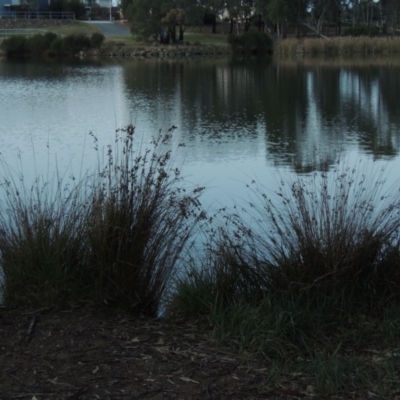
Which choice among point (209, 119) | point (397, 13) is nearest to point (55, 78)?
point (209, 119)

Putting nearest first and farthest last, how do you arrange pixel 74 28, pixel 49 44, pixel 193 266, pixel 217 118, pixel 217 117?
pixel 193 266 < pixel 217 118 < pixel 217 117 < pixel 49 44 < pixel 74 28

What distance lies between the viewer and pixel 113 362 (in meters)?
4.23

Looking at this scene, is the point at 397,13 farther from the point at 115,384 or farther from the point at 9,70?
the point at 115,384

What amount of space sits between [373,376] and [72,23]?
206ft

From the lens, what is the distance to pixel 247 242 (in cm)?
569

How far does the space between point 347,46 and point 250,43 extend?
7592 millimetres

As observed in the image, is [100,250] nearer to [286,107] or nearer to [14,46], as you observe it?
[286,107]

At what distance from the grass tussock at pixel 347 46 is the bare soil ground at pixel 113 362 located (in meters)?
47.6

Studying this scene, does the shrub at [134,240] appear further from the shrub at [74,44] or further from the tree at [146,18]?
the tree at [146,18]

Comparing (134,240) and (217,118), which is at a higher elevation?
(134,240)

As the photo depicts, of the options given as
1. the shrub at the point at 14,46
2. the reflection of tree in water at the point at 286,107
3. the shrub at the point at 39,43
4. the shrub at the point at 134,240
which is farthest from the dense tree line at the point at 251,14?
the shrub at the point at 134,240


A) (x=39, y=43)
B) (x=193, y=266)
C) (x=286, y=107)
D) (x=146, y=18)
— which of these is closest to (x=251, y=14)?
(x=146, y=18)

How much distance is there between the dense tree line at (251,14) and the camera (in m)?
55.6

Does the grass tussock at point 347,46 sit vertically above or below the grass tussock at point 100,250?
above
